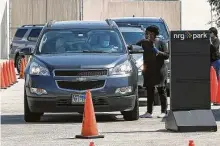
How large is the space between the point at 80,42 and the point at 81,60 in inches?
41.1

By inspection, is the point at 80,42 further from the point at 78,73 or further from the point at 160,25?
the point at 160,25

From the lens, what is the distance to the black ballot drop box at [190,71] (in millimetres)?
15680

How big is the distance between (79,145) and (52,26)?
18.4 feet

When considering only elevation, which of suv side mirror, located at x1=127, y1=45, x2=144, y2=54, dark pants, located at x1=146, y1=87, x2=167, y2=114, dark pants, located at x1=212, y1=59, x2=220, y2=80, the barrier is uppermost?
suv side mirror, located at x1=127, y1=45, x2=144, y2=54

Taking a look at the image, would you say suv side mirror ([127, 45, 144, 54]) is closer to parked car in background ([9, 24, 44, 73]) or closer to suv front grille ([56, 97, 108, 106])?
suv front grille ([56, 97, 108, 106])

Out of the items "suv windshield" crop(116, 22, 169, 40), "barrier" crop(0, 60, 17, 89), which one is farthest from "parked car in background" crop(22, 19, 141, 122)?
"barrier" crop(0, 60, 17, 89)

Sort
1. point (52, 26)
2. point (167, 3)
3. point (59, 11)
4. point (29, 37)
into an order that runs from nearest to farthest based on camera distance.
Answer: point (52, 26)
point (29, 37)
point (59, 11)
point (167, 3)

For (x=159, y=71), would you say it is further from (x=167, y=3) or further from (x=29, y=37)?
(x=167, y=3)

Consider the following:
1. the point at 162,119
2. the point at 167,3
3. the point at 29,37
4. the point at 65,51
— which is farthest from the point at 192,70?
the point at 167,3

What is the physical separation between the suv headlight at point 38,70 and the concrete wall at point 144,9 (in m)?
49.5

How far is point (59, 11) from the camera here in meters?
59.8

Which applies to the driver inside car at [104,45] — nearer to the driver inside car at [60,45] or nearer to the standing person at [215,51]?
the driver inside car at [60,45]

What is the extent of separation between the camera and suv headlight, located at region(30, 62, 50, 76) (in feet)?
55.5

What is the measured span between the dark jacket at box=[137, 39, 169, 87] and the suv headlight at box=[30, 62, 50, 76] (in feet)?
7.11
